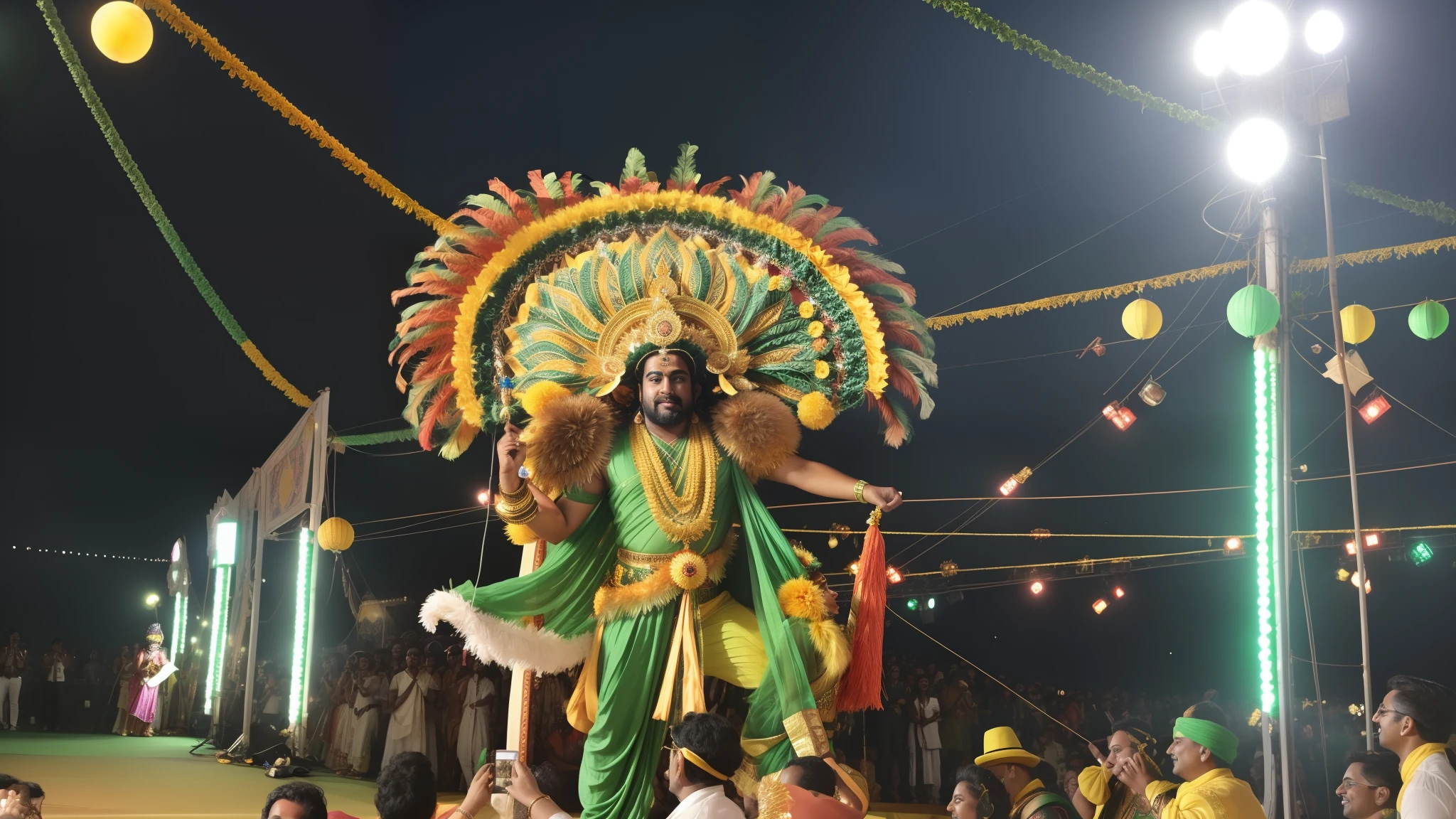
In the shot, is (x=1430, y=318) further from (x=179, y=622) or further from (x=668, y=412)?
(x=179, y=622)

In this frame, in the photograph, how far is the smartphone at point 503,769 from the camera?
2.82m

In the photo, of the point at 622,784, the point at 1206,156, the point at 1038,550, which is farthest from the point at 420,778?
the point at 1038,550

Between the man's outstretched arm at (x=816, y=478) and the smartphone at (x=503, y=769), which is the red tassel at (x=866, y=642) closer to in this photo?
the man's outstretched arm at (x=816, y=478)

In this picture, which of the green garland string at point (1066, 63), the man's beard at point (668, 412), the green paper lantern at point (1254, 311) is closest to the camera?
the man's beard at point (668, 412)

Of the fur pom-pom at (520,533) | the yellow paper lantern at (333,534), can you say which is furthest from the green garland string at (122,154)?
the fur pom-pom at (520,533)

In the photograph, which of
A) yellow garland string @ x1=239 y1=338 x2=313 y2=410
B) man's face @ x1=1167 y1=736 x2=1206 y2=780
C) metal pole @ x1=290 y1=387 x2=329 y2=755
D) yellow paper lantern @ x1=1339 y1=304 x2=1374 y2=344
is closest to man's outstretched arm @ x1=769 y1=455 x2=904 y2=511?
man's face @ x1=1167 y1=736 x2=1206 y2=780

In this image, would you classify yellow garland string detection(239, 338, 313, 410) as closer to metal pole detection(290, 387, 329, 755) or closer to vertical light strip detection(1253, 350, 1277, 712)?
metal pole detection(290, 387, 329, 755)

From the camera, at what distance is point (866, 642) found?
14.5 feet

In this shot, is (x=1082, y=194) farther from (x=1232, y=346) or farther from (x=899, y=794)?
(x=899, y=794)

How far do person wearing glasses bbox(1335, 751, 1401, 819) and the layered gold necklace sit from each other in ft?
8.40

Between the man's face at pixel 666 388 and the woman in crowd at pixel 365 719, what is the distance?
6.82 meters

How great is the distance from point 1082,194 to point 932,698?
16.7 ft

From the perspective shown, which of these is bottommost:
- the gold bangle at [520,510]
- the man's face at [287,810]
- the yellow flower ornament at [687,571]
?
the man's face at [287,810]

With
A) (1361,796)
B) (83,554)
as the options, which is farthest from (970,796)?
(83,554)
